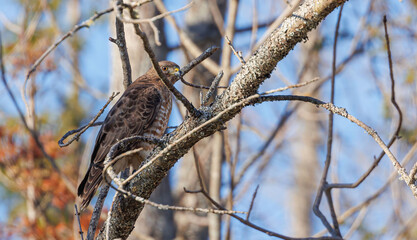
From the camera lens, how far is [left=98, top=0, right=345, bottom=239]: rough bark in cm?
250

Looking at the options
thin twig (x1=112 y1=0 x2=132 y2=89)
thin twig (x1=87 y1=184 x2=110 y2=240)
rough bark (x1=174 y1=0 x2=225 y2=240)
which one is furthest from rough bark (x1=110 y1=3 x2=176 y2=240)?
thin twig (x1=87 y1=184 x2=110 y2=240)

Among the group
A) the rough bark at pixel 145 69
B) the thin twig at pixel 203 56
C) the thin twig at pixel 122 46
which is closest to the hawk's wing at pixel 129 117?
the thin twig at pixel 122 46

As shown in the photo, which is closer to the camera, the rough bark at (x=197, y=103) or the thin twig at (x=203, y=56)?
the thin twig at (x=203, y=56)

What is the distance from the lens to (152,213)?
601 cm

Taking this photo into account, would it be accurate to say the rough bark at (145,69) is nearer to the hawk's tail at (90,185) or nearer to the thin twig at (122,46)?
the thin twig at (122,46)

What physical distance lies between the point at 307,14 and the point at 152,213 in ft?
13.3

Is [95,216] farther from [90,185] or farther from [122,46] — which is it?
[122,46]

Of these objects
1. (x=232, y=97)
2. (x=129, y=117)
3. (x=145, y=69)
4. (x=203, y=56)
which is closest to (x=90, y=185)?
(x=129, y=117)

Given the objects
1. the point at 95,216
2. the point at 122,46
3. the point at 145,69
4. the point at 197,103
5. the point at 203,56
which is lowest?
the point at 95,216

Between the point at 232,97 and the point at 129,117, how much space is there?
225 centimetres

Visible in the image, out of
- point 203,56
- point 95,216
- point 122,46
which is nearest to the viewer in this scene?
point 203,56

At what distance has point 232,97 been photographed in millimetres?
2764

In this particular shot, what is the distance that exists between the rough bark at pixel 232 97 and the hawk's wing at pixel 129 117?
1440mm

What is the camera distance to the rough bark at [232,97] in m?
2.50
